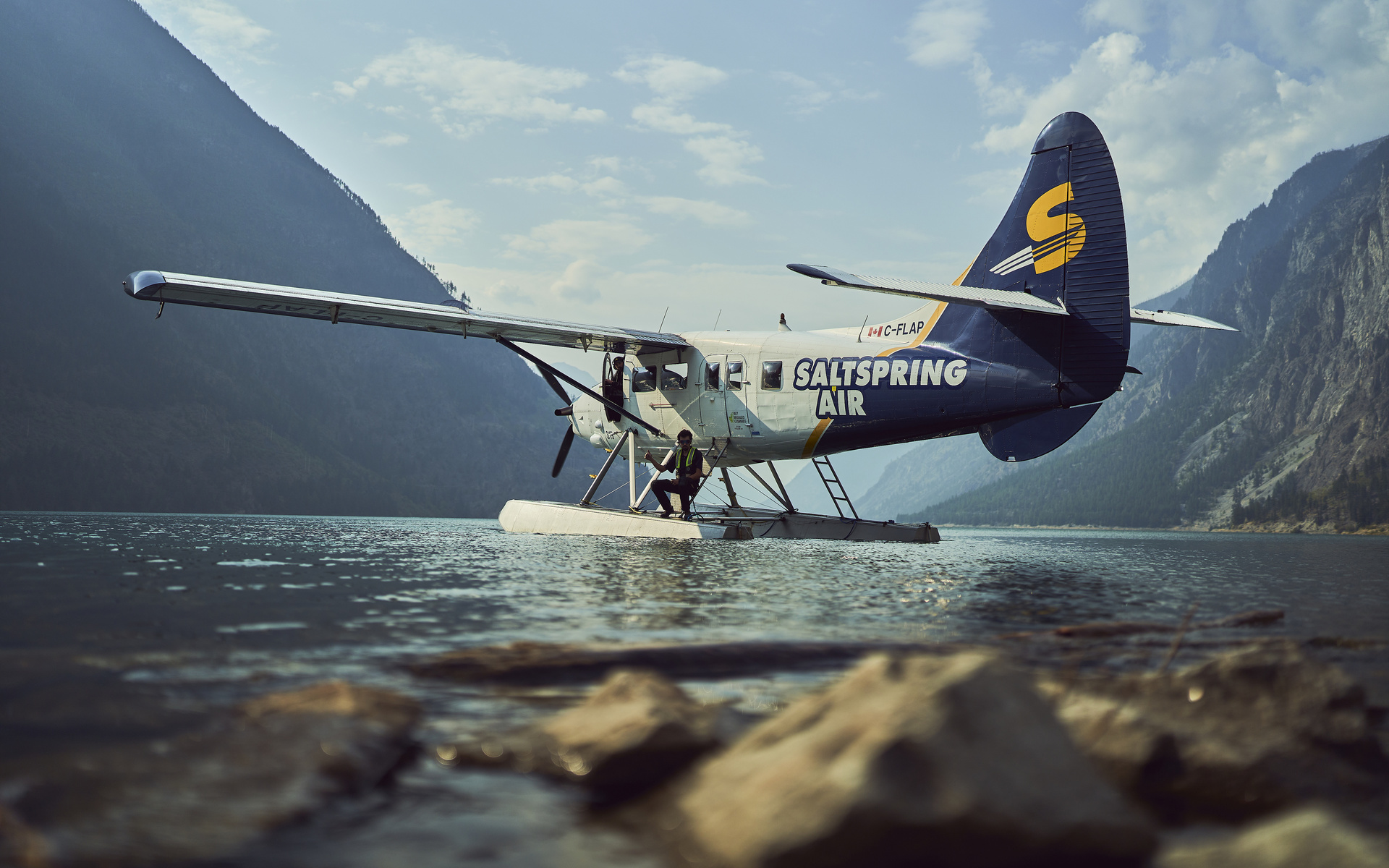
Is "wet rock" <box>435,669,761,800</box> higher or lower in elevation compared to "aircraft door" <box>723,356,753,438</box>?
lower

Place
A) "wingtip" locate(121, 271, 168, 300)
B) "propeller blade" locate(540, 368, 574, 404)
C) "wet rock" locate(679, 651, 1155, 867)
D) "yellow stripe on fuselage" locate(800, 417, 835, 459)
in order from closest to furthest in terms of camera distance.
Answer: "wet rock" locate(679, 651, 1155, 867) → "wingtip" locate(121, 271, 168, 300) → "yellow stripe on fuselage" locate(800, 417, 835, 459) → "propeller blade" locate(540, 368, 574, 404)

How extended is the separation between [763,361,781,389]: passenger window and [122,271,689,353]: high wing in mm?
2213

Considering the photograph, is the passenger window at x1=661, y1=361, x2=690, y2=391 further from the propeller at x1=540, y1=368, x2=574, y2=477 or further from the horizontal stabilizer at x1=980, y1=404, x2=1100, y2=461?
the horizontal stabilizer at x1=980, y1=404, x2=1100, y2=461

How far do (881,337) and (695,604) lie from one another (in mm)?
13071

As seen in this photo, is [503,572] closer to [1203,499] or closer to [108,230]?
[108,230]

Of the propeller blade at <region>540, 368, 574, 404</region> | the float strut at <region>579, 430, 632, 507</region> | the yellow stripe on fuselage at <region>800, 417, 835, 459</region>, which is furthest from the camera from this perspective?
the propeller blade at <region>540, 368, 574, 404</region>

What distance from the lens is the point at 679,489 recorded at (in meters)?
18.3

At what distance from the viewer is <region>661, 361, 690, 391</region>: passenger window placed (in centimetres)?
2009

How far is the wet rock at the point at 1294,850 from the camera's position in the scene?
207 cm

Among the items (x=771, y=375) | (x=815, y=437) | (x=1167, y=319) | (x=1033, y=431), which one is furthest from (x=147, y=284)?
(x=1167, y=319)

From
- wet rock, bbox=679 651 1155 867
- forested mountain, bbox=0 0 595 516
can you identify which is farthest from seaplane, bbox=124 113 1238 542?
forested mountain, bbox=0 0 595 516

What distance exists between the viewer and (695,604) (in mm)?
7109

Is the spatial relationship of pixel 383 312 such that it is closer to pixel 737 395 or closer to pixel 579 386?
pixel 579 386

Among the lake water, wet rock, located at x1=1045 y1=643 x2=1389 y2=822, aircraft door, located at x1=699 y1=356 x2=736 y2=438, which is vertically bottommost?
the lake water
